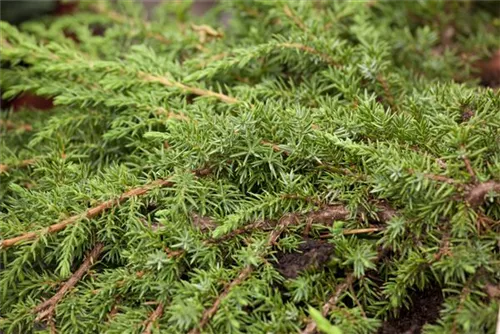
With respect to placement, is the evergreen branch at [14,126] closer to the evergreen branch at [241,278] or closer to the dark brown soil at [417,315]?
the evergreen branch at [241,278]

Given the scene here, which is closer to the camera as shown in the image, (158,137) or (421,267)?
(421,267)

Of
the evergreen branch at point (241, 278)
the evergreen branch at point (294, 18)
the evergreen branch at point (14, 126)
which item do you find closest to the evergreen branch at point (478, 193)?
the evergreen branch at point (241, 278)

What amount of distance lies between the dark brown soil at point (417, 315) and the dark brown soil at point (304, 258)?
0.15 m

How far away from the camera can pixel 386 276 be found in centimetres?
98

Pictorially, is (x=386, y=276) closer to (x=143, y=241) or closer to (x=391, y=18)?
(x=143, y=241)

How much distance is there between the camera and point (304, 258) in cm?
99

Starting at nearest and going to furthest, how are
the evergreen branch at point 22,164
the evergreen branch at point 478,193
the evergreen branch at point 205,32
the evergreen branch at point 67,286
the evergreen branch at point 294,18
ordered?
the evergreen branch at point 478,193 < the evergreen branch at point 67,286 < the evergreen branch at point 22,164 < the evergreen branch at point 294,18 < the evergreen branch at point 205,32

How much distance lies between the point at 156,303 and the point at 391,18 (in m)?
1.12

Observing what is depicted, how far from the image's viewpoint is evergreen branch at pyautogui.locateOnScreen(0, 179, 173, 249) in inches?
40.3

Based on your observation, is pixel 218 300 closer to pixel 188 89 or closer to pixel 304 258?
pixel 304 258

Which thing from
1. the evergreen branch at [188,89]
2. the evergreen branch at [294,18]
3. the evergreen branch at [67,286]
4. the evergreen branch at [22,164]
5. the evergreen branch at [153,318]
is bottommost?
the evergreen branch at [67,286]

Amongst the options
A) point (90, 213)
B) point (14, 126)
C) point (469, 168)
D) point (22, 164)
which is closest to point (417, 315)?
point (469, 168)

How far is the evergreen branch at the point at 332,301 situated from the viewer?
0.90 metres

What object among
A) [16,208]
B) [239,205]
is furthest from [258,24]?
[16,208]
